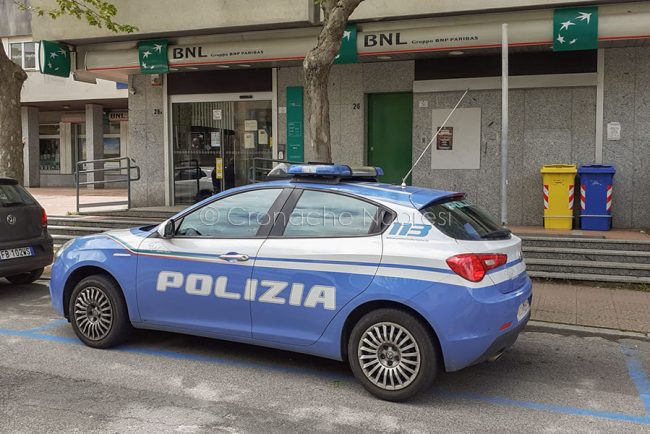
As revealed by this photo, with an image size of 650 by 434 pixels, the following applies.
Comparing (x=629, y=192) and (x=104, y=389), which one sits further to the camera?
(x=629, y=192)

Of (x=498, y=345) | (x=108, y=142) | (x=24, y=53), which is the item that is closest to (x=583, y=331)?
(x=498, y=345)

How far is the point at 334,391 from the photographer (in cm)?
477

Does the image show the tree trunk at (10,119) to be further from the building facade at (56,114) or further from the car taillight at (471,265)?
the building facade at (56,114)

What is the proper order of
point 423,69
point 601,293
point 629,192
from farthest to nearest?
point 423,69, point 629,192, point 601,293

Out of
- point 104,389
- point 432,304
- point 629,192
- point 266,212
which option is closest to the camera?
point 432,304

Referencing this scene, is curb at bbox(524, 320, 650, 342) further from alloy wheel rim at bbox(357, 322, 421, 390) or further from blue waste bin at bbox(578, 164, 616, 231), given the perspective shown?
blue waste bin at bbox(578, 164, 616, 231)

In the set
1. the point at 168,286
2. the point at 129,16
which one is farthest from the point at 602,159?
the point at 129,16

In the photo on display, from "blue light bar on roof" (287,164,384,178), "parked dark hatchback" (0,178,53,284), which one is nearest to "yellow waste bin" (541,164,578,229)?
"blue light bar on roof" (287,164,384,178)

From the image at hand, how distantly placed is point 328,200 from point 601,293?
4744mm

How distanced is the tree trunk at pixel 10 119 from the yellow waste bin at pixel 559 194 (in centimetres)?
882

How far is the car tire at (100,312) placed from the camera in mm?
5598

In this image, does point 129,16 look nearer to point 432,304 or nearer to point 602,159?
point 602,159

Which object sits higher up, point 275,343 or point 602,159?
point 602,159

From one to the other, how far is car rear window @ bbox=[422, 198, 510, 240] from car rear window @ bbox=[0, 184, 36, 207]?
19.2ft
